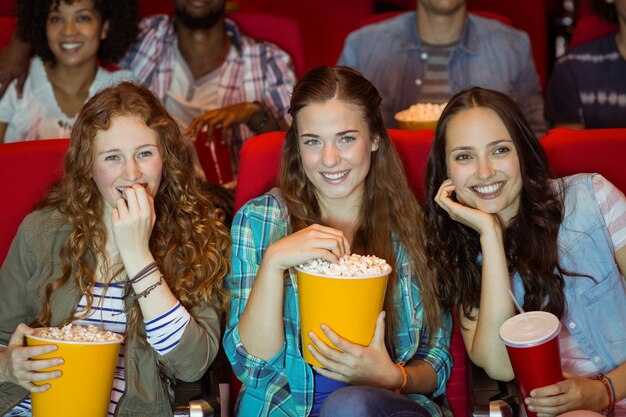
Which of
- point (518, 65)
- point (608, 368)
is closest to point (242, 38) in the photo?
point (518, 65)

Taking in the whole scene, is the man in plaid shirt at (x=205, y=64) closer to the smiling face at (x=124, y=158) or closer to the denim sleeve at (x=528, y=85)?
the denim sleeve at (x=528, y=85)

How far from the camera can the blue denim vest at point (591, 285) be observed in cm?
220

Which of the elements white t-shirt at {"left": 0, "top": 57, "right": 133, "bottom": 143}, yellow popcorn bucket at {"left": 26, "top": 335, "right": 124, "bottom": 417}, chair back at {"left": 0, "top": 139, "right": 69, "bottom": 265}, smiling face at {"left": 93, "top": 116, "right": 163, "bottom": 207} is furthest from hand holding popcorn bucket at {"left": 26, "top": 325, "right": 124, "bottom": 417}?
white t-shirt at {"left": 0, "top": 57, "right": 133, "bottom": 143}

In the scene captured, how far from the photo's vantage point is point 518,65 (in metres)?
3.55

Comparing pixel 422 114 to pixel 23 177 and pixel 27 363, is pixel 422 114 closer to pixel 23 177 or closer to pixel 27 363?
pixel 23 177

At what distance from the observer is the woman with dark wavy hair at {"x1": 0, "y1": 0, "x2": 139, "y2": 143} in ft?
11.0

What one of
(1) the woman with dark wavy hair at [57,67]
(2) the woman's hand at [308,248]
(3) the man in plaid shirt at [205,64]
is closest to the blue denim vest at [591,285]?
(2) the woman's hand at [308,248]

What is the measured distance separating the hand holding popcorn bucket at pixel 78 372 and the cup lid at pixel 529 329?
704 millimetres

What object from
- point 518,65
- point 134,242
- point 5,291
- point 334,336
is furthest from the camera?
point 518,65

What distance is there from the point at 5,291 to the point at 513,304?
1056 millimetres

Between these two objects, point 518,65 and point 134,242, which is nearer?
point 134,242

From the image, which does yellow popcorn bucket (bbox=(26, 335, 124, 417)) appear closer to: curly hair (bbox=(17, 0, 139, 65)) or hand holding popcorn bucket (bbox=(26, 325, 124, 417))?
hand holding popcorn bucket (bbox=(26, 325, 124, 417))

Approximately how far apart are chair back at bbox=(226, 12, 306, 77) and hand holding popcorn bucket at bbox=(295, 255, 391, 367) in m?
1.75

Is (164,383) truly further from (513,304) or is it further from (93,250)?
(513,304)
